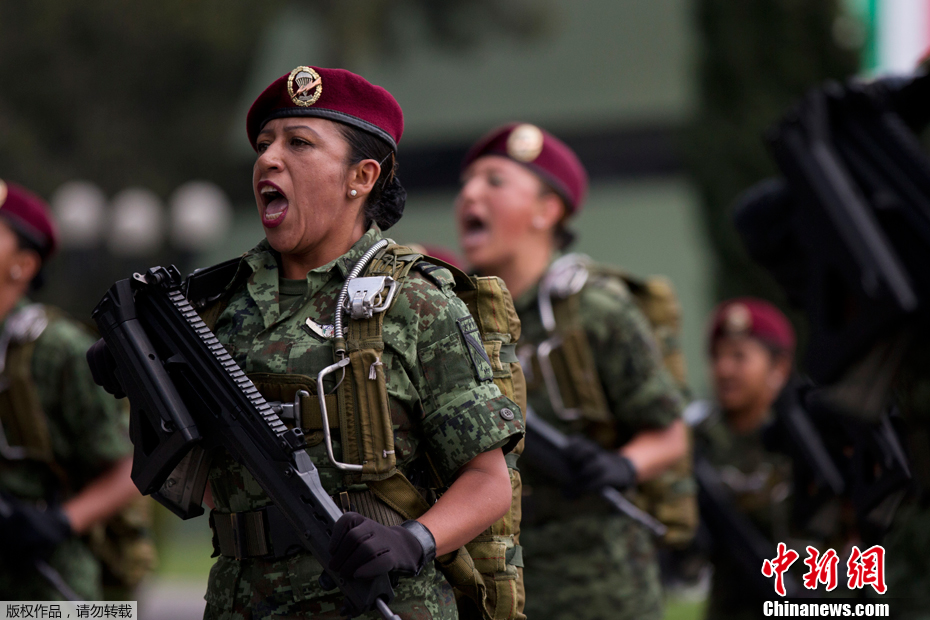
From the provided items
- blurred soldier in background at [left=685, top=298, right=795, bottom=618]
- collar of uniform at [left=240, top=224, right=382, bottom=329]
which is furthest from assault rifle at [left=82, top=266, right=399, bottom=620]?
blurred soldier in background at [left=685, top=298, right=795, bottom=618]

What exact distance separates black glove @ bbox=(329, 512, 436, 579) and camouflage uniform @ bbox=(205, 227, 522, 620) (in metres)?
0.21

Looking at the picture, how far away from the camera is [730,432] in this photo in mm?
7305

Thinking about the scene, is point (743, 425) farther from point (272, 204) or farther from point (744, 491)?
point (272, 204)

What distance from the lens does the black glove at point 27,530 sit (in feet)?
14.9

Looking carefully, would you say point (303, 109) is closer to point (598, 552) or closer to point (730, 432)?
point (598, 552)

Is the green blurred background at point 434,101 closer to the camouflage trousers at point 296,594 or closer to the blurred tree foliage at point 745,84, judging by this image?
the blurred tree foliage at point 745,84

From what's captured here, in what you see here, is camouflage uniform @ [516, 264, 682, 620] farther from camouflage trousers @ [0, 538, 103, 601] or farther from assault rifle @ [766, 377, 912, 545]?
camouflage trousers @ [0, 538, 103, 601]

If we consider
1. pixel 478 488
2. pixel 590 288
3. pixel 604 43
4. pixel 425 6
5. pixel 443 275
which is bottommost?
pixel 478 488

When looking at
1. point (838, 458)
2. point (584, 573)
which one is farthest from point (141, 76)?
point (838, 458)

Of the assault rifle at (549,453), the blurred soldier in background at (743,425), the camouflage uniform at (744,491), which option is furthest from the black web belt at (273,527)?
the blurred soldier in background at (743,425)

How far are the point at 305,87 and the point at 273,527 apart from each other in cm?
101

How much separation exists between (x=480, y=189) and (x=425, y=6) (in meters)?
20.2

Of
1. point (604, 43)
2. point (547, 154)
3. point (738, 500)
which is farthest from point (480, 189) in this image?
point (604, 43)

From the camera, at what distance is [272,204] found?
2.86 m
